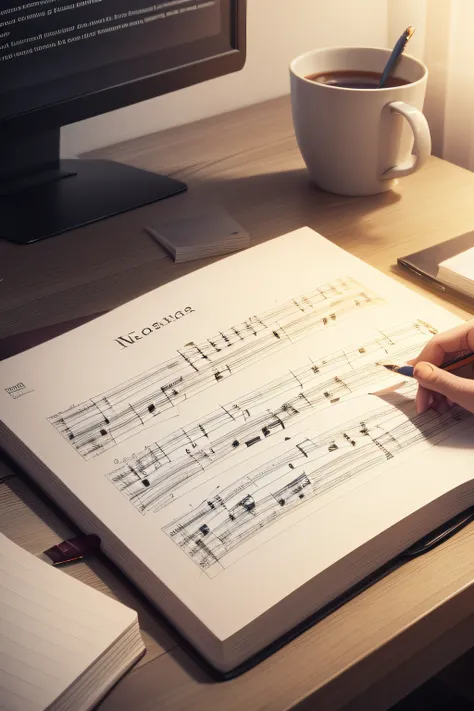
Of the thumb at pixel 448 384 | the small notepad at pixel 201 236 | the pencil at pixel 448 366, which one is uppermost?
the thumb at pixel 448 384

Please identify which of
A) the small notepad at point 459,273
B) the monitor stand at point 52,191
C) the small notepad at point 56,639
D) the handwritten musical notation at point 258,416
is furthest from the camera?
the monitor stand at point 52,191

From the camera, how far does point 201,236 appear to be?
0.82 metres

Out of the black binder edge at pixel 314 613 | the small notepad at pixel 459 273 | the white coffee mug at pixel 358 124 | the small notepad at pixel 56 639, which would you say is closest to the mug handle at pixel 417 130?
the white coffee mug at pixel 358 124

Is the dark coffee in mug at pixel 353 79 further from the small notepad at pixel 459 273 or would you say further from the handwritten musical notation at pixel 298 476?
the handwritten musical notation at pixel 298 476

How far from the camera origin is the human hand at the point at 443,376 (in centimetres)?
Result: 57

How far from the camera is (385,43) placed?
4.04 ft

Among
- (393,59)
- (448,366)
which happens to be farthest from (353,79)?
(448,366)

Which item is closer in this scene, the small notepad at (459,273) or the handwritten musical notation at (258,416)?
the handwritten musical notation at (258,416)

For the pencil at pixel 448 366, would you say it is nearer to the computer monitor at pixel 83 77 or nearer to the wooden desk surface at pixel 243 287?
the wooden desk surface at pixel 243 287

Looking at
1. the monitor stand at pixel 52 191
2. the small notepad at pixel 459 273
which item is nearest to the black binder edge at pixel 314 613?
the small notepad at pixel 459 273

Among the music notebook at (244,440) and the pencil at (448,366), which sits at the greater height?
the music notebook at (244,440)

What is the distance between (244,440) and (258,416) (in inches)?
1.0

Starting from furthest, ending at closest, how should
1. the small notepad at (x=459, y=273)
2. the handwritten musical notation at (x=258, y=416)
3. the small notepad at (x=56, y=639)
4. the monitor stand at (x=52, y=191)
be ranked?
1. the monitor stand at (x=52, y=191)
2. the small notepad at (x=459, y=273)
3. the handwritten musical notation at (x=258, y=416)
4. the small notepad at (x=56, y=639)

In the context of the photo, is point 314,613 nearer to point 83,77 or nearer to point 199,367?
point 199,367
